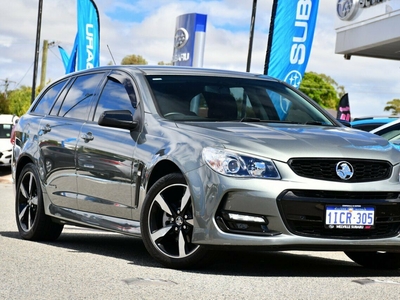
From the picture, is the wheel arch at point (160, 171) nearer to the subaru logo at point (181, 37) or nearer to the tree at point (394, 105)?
the subaru logo at point (181, 37)

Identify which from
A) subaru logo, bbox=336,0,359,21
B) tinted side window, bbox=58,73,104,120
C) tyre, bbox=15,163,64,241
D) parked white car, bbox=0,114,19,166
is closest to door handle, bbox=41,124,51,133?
tinted side window, bbox=58,73,104,120

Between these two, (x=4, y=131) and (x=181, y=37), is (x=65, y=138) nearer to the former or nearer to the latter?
(x=181, y=37)

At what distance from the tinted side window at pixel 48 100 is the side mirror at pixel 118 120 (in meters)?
2.34

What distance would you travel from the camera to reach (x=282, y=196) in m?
6.34

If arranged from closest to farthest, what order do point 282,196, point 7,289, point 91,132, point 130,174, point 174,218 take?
point 7,289, point 282,196, point 174,218, point 130,174, point 91,132

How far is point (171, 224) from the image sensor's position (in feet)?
22.4

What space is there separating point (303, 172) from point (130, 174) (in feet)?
5.11

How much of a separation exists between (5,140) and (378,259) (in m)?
24.6

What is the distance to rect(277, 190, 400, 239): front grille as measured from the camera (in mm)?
6375

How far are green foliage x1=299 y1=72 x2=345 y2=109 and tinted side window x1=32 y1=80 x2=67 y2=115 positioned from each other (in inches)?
4562

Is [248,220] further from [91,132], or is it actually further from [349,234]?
[91,132]

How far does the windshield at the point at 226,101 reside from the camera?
7.51m

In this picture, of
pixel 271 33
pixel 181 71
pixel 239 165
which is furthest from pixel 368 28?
pixel 239 165

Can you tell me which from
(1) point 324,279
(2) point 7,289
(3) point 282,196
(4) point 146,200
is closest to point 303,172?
(3) point 282,196
